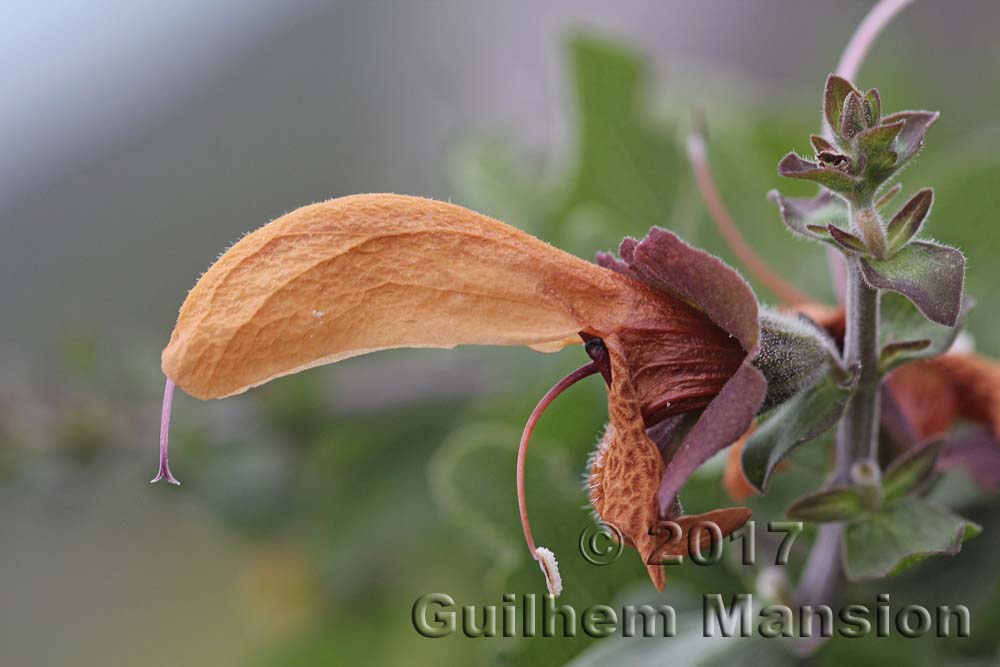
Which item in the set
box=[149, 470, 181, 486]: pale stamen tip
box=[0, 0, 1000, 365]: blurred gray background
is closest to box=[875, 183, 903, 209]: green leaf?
box=[149, 470, 181, 486]: pale stamen tip

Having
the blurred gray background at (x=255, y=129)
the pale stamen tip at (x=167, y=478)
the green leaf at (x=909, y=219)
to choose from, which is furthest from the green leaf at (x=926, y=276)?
the blurred gray background at (x=255, y=129)

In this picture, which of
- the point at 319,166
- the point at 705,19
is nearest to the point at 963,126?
the point at 705,19

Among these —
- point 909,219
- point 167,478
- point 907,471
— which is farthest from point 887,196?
point 167,478

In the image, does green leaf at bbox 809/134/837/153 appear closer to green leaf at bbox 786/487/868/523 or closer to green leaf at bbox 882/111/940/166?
green leaf at bbox 882/111/940/166

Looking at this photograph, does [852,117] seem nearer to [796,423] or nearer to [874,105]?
[874,105]

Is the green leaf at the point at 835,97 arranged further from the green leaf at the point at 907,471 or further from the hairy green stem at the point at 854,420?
the green leaf at the point at 907,471

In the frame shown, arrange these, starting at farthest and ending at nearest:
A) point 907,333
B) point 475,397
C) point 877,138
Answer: point 475,397
point 907,333
point 877,138

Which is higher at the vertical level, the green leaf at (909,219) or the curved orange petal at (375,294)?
the green leaf at (909,219)
